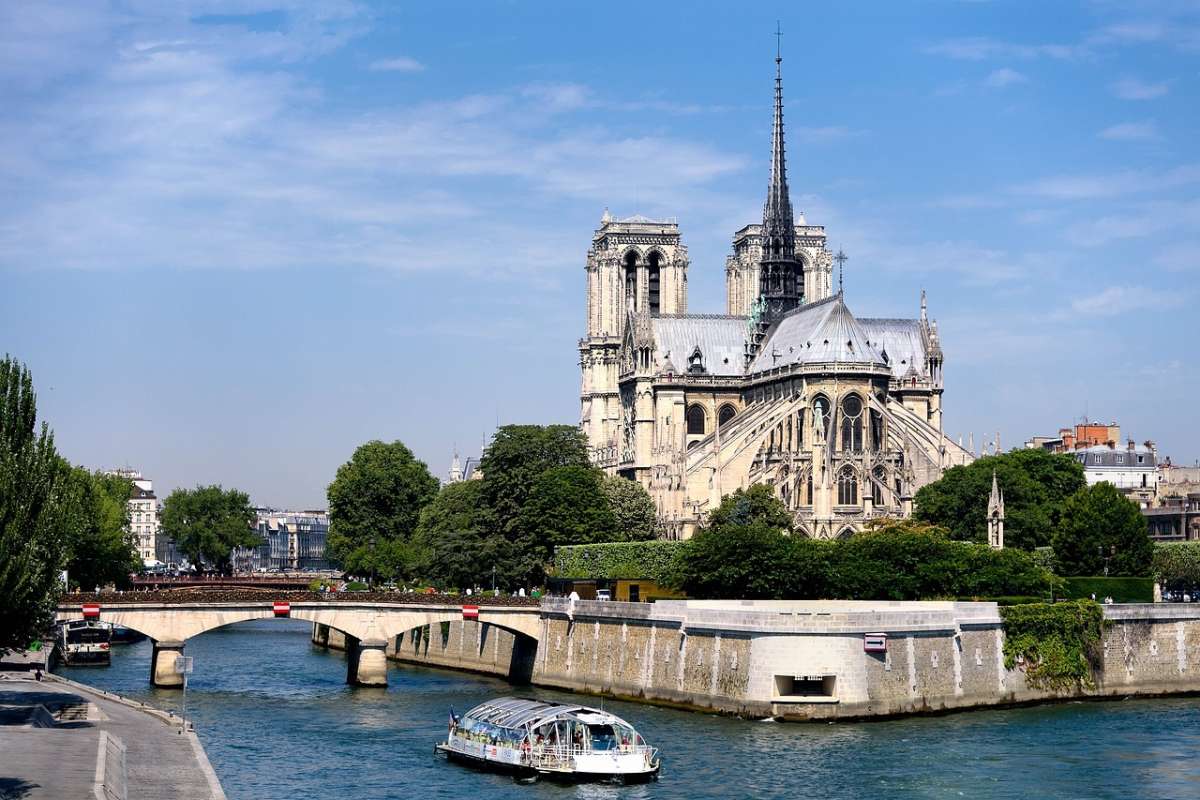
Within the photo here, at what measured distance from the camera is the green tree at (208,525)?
190 m

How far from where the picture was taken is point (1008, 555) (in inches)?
3282

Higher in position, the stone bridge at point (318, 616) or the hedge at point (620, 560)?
the hedge at point (620, 560)

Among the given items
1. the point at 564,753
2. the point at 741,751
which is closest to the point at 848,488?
the point at 741,751

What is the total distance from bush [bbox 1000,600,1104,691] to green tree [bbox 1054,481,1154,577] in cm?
1912

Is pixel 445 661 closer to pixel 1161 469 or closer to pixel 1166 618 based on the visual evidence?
pixel 1166 618

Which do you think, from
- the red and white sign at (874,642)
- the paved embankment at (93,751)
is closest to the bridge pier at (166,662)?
the paved embankment at (93,751)

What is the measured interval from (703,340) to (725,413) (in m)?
6.07

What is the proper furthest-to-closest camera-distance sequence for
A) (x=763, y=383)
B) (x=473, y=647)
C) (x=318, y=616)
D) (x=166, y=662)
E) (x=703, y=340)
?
(x=703, y=340) → (x=763, y=383) → (x=473, y=647) → (x=318, y=616) → (x=166, y=662)

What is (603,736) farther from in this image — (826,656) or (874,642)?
(874,642)

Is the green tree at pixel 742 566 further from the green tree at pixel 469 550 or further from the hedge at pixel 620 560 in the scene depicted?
the green tree at pixel 469 550

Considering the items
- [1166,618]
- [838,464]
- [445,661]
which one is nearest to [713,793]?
[1166,618]

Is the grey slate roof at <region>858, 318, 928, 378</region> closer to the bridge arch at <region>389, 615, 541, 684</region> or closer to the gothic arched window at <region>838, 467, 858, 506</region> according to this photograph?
the gothic arched window at <region>838, 467, 858, 506</region>

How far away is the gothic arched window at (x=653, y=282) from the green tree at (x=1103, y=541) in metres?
66.2

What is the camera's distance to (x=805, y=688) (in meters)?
66.6
